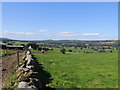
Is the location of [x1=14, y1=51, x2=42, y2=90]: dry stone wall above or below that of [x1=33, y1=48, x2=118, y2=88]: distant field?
above

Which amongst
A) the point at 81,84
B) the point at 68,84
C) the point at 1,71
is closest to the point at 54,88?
the point at 68,84

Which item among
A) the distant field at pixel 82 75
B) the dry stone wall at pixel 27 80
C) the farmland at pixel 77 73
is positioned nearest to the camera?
the dry stone wall at pixel 27 80

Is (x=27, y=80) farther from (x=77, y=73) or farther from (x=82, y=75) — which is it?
(x=77, y=73)

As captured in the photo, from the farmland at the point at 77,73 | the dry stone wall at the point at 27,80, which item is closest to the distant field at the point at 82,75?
the farmland at the point at 77,73

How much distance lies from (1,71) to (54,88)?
8.54m

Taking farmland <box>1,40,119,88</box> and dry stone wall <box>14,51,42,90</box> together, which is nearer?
dry stone wall <box>14,51,42,90</box>

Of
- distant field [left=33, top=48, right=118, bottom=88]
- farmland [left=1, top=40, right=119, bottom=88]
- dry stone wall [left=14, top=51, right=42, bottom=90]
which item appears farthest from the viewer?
farmland [left=1, top=40, right=119, bottom=88]

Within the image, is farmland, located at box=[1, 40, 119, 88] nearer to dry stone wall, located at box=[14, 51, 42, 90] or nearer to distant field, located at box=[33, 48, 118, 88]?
distant field, located at box=[33, 48, 118, 88]

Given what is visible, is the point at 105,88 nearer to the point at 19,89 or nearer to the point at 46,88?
the point at 46,88

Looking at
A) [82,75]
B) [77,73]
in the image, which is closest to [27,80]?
[82,75]

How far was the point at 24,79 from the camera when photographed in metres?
9.42

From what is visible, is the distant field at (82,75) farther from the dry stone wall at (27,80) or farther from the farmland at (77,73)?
the dry stone wall at (27,80)

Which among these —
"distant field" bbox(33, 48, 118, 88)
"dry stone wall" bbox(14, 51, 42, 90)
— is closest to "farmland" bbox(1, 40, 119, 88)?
"distant field" bbox(33, 48, 118, 88)

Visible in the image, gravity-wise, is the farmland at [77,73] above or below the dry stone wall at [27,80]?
below
